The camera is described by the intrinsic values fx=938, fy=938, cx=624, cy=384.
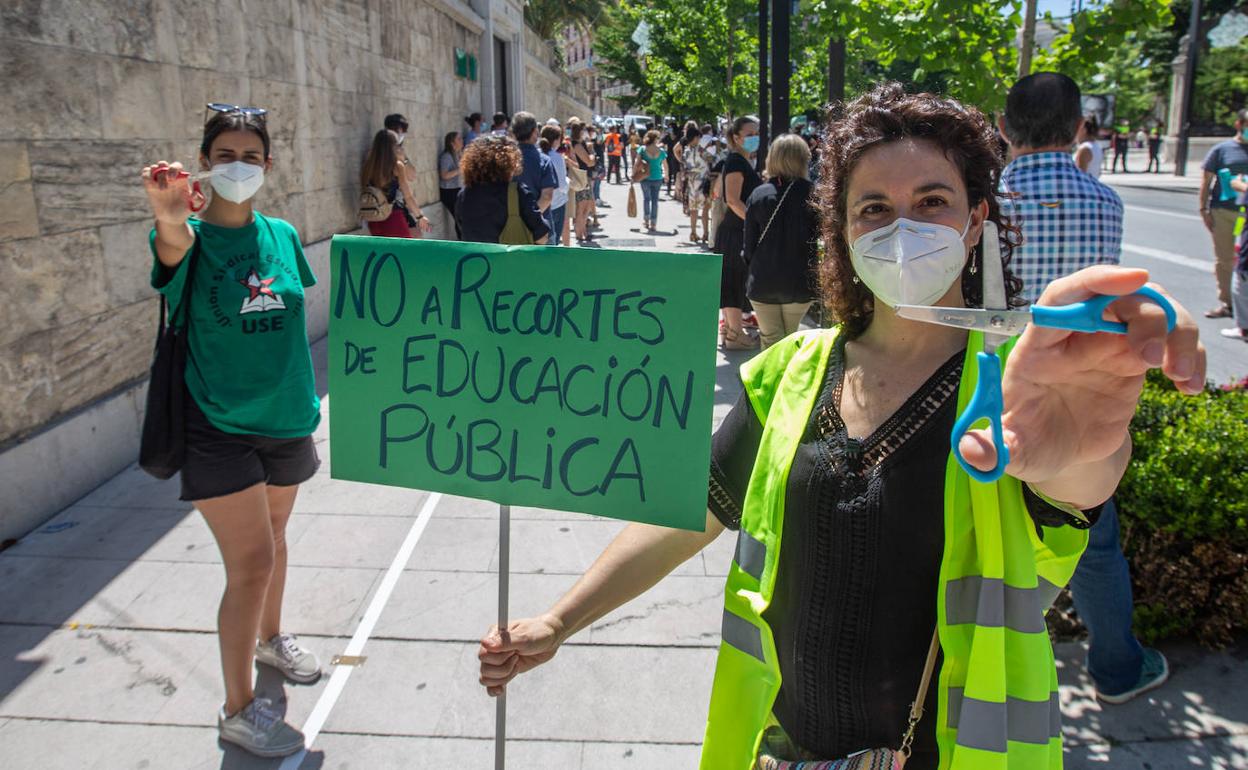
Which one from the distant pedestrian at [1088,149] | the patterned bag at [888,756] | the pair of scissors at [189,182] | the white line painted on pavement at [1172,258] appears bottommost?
the patterned bag at [888,756]

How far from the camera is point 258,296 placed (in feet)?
9.77

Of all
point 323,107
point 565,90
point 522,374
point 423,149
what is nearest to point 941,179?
point 522,374

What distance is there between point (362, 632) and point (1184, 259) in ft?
44.5

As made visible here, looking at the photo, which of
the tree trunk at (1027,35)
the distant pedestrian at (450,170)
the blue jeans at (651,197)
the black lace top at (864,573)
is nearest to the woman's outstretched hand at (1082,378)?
the black lace top at (864,573)

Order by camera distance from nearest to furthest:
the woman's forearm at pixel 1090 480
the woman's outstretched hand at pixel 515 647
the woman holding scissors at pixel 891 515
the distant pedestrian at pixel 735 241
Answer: the woman's forearm at pixel 1090 480 → the woman holding scissors at pixel 891 515 → the woman's outstretched hand at pixel 515 647 → the distant pedestrian at pixel 735 241

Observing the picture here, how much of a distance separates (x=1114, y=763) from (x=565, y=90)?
40596 millimetres

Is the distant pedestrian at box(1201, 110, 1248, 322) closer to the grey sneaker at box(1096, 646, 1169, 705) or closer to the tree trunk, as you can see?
the tree trunk

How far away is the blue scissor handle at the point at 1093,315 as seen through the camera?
3.21ft

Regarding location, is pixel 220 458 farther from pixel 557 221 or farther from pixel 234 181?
pixel 557 221

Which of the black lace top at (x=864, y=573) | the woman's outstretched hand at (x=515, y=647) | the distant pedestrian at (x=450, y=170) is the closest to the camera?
the black lace top at (x=864, y=573)

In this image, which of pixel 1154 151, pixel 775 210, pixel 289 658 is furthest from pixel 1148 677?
pixel 1154 151

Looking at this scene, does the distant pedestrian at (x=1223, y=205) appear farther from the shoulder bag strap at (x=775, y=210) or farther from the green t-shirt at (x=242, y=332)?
the green t-shirt at (x=242, y=332)

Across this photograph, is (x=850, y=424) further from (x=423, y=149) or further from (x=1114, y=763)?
(x=423, y=149)

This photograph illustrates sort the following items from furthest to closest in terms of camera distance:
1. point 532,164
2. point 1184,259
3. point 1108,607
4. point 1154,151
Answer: point 1154,151 → point 1184,259 → point 532,164 → point 1108,607
